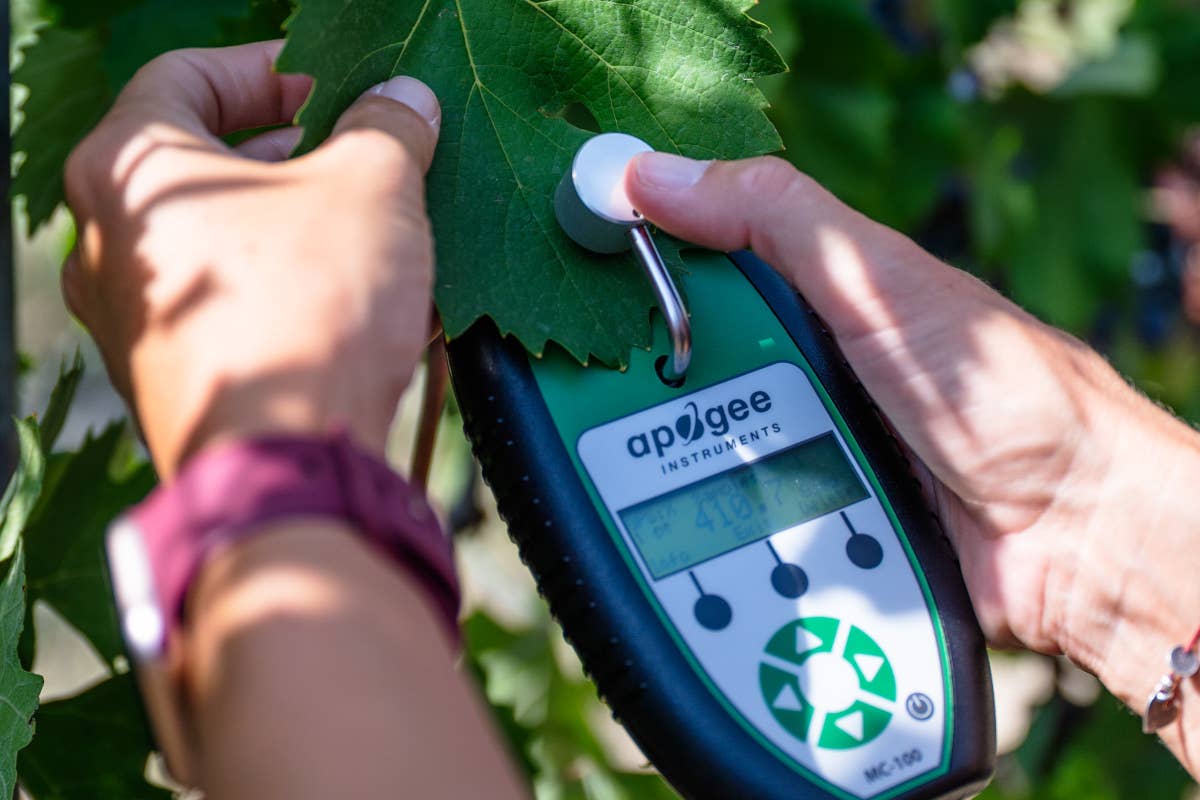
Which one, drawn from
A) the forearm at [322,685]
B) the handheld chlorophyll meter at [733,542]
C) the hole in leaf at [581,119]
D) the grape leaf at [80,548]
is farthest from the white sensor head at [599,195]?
the grape leaf at [80,548]

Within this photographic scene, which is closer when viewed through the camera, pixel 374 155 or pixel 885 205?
pixel 374 155

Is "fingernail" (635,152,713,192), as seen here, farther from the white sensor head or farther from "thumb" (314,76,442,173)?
"thumb" (314,76,442,173)

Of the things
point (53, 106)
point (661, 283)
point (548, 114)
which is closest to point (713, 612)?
point (661, 283)

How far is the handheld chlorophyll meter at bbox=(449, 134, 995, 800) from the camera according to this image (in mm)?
653

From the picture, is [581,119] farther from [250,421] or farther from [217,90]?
[250,421]

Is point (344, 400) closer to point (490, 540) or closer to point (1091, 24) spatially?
point (1091, 24)

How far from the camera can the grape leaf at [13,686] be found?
0.57 metres

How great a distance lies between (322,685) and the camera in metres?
0.41

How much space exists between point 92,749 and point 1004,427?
612mm

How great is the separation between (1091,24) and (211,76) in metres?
1.43

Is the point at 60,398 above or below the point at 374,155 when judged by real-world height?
below

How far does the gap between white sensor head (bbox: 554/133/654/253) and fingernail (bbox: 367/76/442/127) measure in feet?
0.27

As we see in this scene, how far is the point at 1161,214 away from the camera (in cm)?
198

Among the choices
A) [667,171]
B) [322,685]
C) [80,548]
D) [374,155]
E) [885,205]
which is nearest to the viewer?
[322,685]
